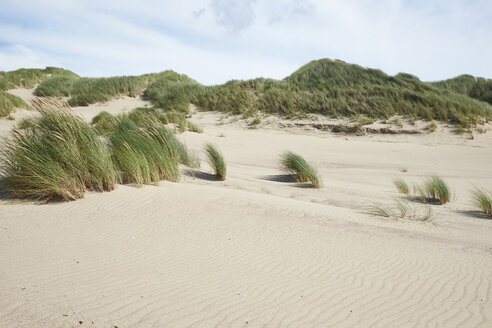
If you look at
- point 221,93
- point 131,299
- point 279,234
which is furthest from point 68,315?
point 221,93

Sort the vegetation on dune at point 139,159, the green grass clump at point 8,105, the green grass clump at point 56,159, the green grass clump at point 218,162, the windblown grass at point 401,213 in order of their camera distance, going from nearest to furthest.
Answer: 1. the green grass clump at point 56,159
2. the windblown grass at point 401,213
3. the vegetation on dune at point 139,159
4. the green grass clump at point 218,162
5. the green grass clump at point 8,105

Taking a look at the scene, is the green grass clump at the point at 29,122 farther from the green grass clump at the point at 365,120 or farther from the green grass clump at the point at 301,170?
the green grass clump at the point at 365,120

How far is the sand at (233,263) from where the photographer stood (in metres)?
2.34

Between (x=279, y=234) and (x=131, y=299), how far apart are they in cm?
206

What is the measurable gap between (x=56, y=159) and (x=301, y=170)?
190 inches

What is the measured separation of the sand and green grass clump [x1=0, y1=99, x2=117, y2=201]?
0.26 m

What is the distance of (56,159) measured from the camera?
4688 millimetres

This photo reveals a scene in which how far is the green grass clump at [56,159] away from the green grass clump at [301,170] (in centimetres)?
399

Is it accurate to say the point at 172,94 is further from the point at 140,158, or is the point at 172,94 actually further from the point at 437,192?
the point at 437,192

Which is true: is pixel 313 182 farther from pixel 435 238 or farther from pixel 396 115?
pixel 396 115

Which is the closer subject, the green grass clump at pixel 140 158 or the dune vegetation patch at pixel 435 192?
the green grass clump at pixel 140 158

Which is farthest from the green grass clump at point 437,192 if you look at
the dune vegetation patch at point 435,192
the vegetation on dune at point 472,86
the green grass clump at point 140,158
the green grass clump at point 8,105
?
the vegetation on dune at point 472,86

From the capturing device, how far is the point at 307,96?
17.8 m

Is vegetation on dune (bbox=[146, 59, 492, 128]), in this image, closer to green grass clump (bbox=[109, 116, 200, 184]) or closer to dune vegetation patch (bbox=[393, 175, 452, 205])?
dune vegetation patch (bbox=[393, 175, 452, 205])
